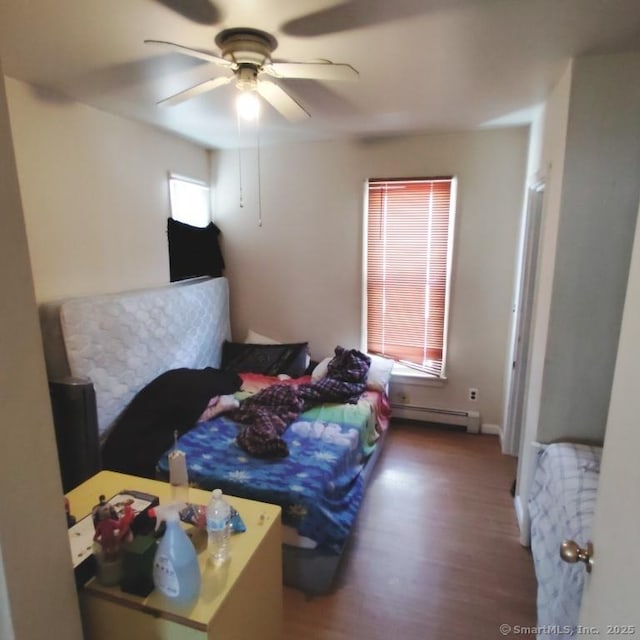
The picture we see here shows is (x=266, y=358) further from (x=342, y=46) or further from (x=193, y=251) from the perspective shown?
(x=342, y=46)

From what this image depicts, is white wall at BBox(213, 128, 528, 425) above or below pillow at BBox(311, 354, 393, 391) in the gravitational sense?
above

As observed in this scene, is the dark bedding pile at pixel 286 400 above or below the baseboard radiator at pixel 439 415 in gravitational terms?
above

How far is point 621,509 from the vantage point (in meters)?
0.81

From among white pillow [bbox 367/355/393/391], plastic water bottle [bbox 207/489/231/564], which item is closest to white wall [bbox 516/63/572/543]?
white pillow [bbox 367/355/393/391]

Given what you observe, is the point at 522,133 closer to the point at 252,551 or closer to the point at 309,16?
the point at 309,16

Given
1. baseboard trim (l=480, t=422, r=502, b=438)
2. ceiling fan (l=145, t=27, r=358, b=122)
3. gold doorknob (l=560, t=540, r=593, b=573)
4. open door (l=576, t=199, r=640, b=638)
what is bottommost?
baseboard trim (l=480, t=422, r=502, b=438)

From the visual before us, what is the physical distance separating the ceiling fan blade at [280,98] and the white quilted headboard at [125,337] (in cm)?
156

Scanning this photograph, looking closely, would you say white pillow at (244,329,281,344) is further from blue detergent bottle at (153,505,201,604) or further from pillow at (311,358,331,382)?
blue detergent bottle at (153,505,201,604)

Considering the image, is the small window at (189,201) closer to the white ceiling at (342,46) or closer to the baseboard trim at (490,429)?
the white ceiling at (342,46)

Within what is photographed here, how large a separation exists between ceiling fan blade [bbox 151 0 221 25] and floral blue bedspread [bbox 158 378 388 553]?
2.05m

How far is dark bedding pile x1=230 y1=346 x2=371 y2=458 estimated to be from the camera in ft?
8.00

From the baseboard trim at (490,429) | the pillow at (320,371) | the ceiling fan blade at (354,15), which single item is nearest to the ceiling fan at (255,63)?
the ceiling fan blade at (354,15)

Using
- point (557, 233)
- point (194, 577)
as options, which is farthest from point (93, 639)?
point (557, 233)

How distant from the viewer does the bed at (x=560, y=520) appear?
146 centimetres
